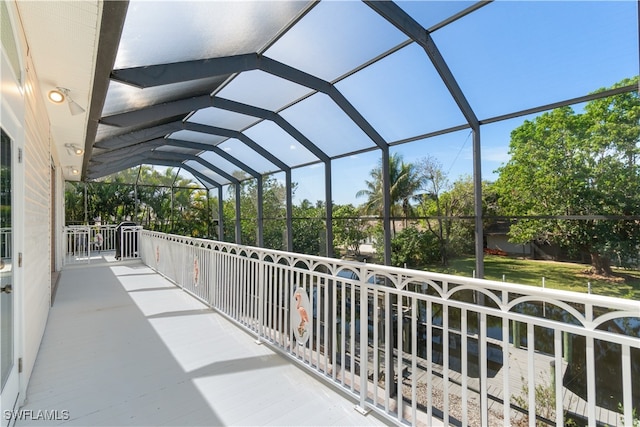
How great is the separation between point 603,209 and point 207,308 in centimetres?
533

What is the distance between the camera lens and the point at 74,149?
19.9ft

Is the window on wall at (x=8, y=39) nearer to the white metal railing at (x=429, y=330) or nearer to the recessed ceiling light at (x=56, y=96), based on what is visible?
the recessed ceiling light at (x=56, y=96)

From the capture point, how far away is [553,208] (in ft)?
14.7

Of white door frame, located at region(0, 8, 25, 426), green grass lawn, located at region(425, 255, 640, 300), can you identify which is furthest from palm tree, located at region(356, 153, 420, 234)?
white door frame, located at region(0, 8, 25, 426)

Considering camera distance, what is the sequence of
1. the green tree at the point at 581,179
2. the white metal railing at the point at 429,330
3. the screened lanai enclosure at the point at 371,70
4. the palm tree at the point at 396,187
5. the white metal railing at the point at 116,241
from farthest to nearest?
the white metal railing at the point at 116,241 → the palm tree at the point at 396,187 → the green tree at the point at 581,179 → the screened lanai enclosure at the point at 371,70 → the white metal railing at the point at 429,330

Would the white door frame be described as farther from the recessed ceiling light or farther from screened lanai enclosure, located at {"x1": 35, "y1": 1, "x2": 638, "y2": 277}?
the recessed ceiling light

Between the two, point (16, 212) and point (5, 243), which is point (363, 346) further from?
point (16, 212)

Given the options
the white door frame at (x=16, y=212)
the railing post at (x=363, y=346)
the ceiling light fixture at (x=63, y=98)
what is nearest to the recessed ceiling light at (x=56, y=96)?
the ceiling light fixture at (x=63, y=98)

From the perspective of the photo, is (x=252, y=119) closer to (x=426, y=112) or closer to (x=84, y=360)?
(x=426, y=112)

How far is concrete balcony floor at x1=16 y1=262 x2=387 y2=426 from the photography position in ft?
7.05

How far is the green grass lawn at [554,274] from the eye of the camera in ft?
13.0

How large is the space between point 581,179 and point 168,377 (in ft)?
17.3

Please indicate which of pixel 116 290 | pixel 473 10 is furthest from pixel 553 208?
pixel 116 290

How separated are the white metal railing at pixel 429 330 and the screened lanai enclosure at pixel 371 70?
192 cm
